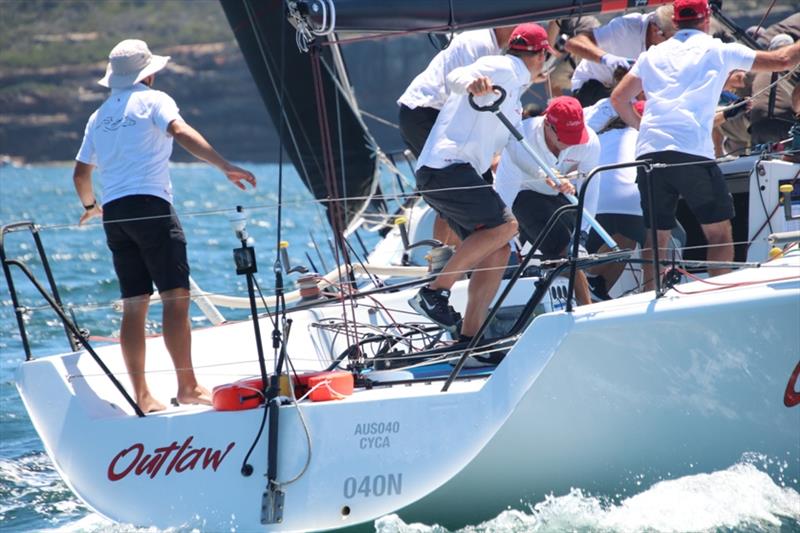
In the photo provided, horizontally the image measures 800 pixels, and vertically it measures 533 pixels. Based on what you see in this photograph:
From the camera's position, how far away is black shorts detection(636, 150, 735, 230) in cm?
531

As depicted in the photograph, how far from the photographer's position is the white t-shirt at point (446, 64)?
5.93 m

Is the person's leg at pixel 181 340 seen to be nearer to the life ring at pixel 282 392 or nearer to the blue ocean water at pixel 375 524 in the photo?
the blue ocean water at pixel 375 524

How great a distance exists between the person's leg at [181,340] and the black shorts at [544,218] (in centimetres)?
163

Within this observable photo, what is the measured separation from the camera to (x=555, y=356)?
442 cm

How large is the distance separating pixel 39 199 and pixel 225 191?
243 inches

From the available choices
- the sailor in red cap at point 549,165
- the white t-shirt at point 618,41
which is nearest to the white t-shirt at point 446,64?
the sailor in red cap at point 549,165

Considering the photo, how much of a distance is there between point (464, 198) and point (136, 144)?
1.35 meters

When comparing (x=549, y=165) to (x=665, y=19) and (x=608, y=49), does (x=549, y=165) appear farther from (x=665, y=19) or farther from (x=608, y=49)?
(x=608, y=49)

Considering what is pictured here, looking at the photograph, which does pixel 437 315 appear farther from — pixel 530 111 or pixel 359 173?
pixel 359 173

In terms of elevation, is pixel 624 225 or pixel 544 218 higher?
pixel 544 218

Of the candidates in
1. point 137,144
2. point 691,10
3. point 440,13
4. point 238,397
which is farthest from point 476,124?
point 238,397

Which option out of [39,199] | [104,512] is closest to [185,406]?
[104,512]

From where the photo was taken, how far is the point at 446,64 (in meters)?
5.98

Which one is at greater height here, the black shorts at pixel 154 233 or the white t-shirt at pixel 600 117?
the white t-shirt at pixel 600 117
